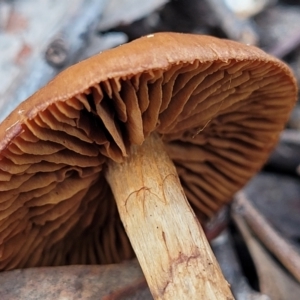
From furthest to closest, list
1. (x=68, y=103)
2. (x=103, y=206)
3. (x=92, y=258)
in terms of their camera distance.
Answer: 1. (x=92, y=258)
2. (x=103, y=206)
3. (x=68, y=103)

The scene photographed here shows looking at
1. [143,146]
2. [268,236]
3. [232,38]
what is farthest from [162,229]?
[232,38]

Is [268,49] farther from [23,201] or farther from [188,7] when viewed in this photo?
[23,201]

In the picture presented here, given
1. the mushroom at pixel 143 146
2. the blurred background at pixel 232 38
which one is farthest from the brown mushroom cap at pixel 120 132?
the blurred background at pixel 232 38

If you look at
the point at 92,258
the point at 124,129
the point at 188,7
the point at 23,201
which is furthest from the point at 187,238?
the point at 188,7

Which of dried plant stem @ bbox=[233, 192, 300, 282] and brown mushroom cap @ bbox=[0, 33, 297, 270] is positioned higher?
brown mushroom cap @ bbox=[0, 33, 297, 270]

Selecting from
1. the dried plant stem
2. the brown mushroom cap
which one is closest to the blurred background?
the dried plant stem

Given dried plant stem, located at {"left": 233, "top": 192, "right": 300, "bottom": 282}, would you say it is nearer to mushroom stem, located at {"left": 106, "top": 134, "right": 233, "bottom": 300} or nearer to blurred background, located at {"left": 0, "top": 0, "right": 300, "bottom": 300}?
blurred background, located at {"left": 0, "top": 0, "right": 300, "bottom": 300}
